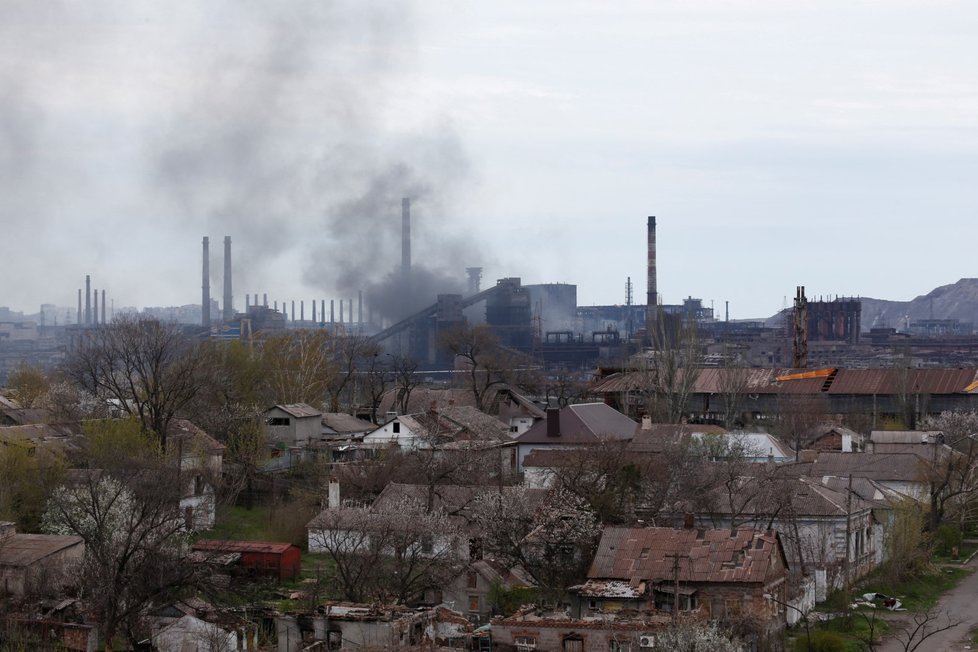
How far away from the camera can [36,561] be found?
2539 centimetres

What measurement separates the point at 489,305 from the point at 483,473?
9415 centimetres

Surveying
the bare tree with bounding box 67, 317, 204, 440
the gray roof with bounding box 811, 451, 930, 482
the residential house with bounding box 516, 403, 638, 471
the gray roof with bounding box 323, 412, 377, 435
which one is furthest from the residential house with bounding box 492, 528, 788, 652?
the gray roof with bounding box 323, 412, 377, 435

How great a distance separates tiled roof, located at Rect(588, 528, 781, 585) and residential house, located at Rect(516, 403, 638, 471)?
15.1 metres

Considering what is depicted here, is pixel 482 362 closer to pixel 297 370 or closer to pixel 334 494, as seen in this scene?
pixel 297 370

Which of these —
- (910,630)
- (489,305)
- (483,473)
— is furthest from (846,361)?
(910,630)

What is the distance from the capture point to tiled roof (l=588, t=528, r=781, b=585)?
2355 centimetres

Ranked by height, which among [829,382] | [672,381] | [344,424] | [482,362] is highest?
[482,362]

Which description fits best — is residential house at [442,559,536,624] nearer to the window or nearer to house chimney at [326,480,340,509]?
the window

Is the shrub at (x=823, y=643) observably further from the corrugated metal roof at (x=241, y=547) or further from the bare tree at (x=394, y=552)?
the corrugated metal roof at (x=241, y=547)

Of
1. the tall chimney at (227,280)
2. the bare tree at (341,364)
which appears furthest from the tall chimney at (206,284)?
the bare tree at (341,364)

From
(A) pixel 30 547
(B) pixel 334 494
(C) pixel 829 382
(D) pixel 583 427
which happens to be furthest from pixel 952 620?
(C) pixel 829 382

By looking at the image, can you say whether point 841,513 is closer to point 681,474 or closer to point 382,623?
point 681,474

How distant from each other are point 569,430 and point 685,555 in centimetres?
1891

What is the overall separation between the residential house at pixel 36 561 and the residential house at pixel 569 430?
16.7m
